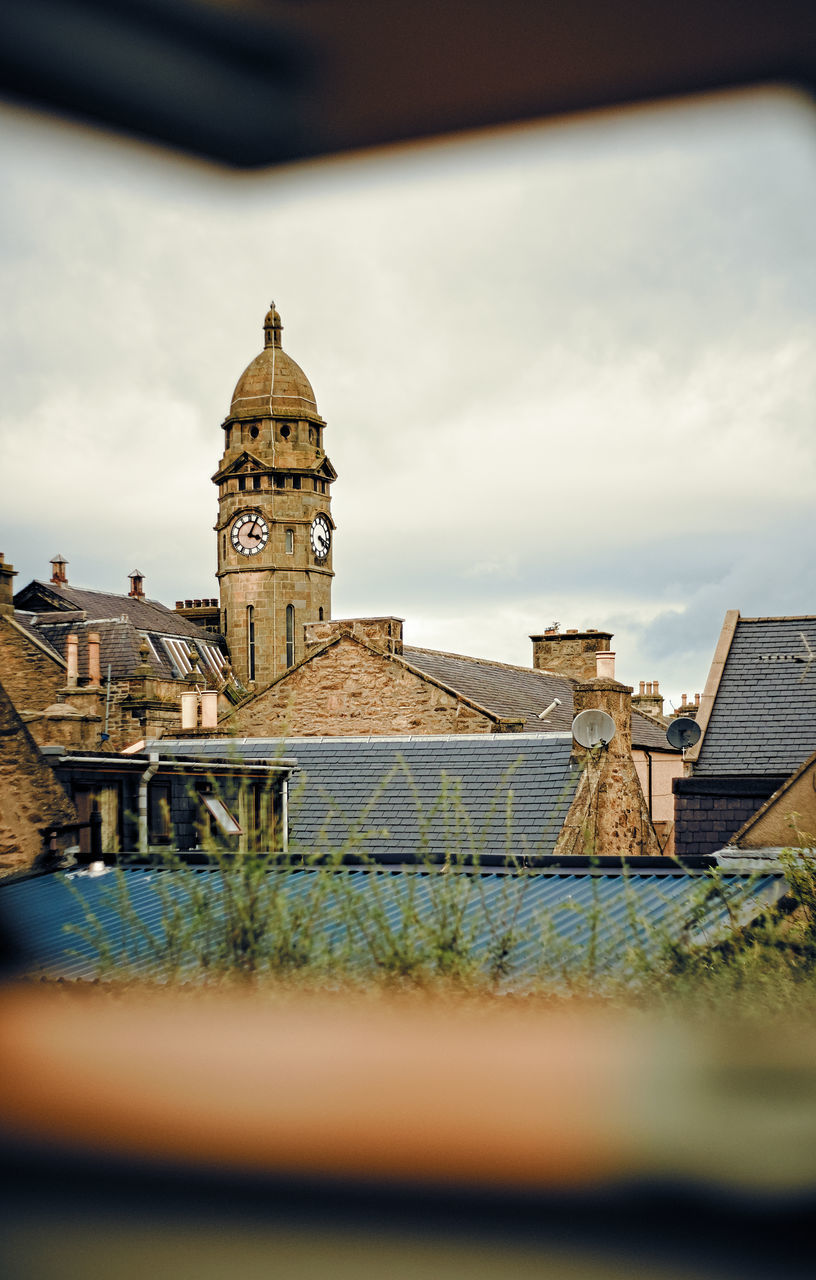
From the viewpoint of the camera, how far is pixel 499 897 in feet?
7.82

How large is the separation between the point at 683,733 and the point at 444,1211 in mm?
10164

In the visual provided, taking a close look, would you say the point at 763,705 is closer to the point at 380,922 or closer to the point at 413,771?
the point at 413,771

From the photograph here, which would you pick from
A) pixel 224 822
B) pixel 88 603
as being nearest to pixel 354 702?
pixel 88 603

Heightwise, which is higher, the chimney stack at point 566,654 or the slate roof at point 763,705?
the chimney stack at point 566,654

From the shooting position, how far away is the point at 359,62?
1.57 metres

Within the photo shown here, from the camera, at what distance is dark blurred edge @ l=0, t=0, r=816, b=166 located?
1449 millimetres

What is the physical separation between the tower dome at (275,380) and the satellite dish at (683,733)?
31.1ft

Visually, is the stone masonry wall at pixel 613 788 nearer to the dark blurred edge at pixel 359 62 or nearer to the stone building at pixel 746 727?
the stone building at pixel 746 727

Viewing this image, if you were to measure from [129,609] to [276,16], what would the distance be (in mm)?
3462

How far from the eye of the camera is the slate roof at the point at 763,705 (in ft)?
38.4

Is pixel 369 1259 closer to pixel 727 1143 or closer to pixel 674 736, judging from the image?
pixel 727 1143

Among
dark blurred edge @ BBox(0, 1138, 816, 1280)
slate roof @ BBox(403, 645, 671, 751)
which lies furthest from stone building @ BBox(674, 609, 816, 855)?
dark blurred edge @ BBox(0, 1138, 816, 1280)

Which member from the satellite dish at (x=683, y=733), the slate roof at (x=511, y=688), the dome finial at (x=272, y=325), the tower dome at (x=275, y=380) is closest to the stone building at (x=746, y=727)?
the satellite dish at (x=683, y=733)

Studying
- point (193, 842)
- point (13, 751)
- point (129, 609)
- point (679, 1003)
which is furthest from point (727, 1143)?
point (193, 842)
